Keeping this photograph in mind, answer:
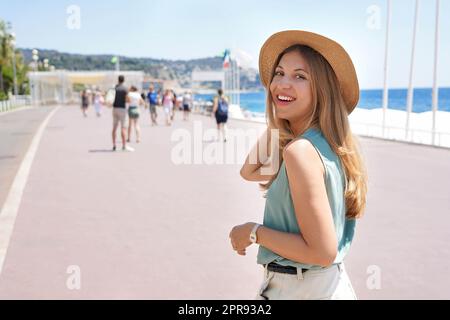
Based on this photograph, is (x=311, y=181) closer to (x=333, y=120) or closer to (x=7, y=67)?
(x=333, y=120)

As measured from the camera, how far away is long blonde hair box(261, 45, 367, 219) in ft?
5.38

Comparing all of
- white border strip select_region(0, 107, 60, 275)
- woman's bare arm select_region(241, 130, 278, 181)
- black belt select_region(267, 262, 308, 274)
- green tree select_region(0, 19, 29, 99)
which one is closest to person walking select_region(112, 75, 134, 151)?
white border strip select_region(0, 107, 60, 275)

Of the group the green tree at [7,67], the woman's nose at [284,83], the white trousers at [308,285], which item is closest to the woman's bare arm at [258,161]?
the woman's nose at [284,83]

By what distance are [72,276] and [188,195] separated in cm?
343

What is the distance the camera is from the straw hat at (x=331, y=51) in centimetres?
167

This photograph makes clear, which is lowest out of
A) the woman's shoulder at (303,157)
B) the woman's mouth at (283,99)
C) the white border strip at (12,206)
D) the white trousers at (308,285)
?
the white border strip at (12,206)

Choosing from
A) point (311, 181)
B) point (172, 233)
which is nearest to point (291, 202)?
point (311, 181)

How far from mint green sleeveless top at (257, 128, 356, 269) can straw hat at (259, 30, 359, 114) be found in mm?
215

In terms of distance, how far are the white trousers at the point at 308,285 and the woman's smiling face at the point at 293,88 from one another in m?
0.50

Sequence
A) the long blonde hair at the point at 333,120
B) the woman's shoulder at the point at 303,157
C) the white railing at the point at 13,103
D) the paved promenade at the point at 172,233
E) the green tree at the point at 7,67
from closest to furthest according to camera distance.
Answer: the woman's shoulder at the point at 303,157 < the long blonde hair at the point at 333,120 < the paved promenade at the point at 172,233 < the white railing at the point at 13,103 < the green tree at the point at 7,67

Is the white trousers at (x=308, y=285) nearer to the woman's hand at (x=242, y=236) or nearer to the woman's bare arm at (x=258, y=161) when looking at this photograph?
the woman's hand at (x=242, y=236)

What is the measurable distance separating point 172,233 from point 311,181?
3.96 m

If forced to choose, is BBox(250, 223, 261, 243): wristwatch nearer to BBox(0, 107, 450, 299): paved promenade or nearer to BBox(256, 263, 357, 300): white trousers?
BBox(256, 263, 357, 300): white trousers
